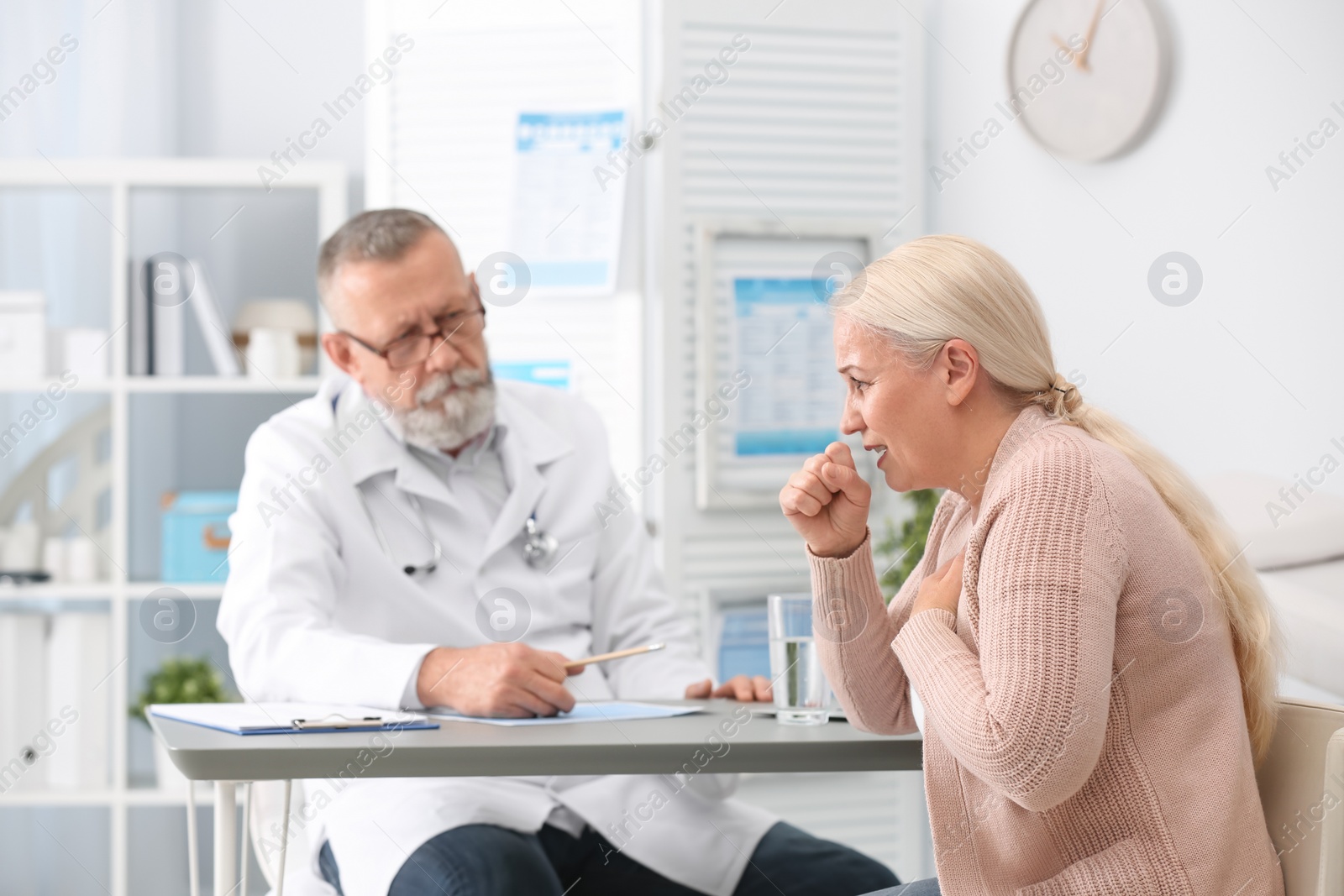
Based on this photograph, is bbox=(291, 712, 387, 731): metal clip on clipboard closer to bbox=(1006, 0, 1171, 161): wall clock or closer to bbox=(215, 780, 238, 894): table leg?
bbox=(215, 780, 238, 894): table leg

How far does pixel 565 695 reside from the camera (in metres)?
1.51

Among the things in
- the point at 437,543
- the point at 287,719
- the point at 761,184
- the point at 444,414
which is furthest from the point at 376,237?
the point at 761,184

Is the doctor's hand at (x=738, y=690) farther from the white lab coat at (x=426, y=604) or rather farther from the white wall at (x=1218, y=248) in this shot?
the white wall at (x=1218, y=248)

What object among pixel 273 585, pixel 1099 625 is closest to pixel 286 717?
pixel 273 585

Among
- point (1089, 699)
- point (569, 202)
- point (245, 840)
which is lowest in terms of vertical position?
point (245, 840)

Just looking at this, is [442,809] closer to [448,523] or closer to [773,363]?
[448,523]

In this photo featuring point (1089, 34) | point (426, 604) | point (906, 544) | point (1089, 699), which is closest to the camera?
point (1089, 699)

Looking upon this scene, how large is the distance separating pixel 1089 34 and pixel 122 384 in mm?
2497

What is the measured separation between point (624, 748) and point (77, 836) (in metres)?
2.91

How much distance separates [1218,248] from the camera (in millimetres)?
2170

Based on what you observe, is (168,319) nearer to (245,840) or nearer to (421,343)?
Answer: (421,343)

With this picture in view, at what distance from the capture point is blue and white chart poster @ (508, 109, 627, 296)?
3.14m

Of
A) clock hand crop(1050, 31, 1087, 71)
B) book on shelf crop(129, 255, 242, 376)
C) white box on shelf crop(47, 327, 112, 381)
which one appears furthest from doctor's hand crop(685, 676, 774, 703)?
white box on shelf crop(47, 327, 112, 381)

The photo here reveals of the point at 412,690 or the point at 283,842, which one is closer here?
the point at 283,842
